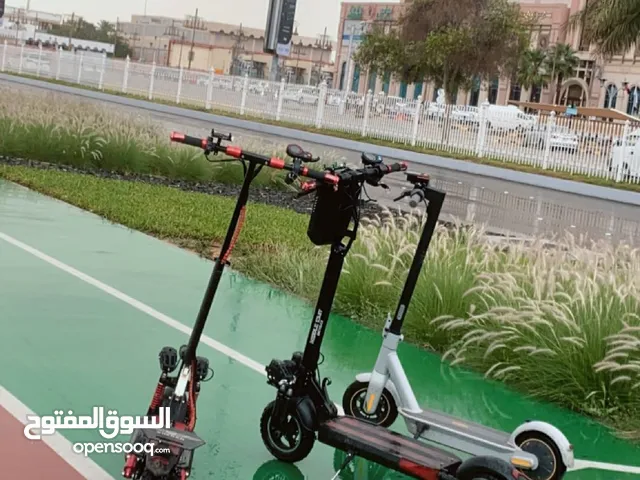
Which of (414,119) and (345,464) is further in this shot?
(414,119)

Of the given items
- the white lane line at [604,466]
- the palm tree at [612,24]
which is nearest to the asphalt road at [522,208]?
the palm tree at [612,24]

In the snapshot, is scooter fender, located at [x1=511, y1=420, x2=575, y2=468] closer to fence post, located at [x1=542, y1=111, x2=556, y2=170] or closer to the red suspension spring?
the red suspension spring

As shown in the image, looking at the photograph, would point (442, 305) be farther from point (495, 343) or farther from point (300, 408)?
point (300, 408)

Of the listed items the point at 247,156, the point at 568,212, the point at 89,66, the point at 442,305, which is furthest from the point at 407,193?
the point at 89,66

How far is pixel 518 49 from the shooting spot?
53.6 metres

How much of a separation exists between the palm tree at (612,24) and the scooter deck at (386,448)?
94.4 feet

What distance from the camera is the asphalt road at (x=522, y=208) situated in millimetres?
17141

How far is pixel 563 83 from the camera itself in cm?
8569

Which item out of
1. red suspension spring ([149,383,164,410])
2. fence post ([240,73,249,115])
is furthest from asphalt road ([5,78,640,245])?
fence post ([240,73,249,115])

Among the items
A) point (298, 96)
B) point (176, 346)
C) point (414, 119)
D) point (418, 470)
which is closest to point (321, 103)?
point (298, 96)

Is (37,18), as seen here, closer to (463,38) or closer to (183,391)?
(463,38)

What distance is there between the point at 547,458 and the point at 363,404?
38.1 inches

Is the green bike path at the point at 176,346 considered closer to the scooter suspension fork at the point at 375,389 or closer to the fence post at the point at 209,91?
the scooter suspension fork at the point at 375,389

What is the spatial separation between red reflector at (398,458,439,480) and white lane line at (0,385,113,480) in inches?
48.8
